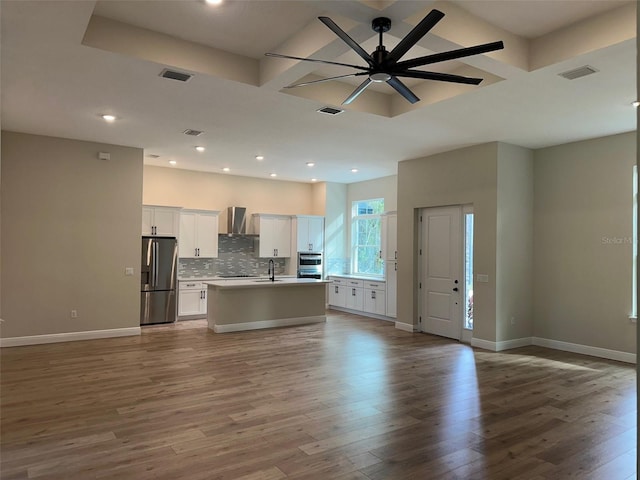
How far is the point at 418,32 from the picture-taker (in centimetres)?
273

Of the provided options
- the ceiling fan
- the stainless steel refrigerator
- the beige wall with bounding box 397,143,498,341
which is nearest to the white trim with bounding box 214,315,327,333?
the stainless steel refrigerator

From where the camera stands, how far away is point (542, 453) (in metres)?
3.23

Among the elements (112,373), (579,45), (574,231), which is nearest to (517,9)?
(579,45)

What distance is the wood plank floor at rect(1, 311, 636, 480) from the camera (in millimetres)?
3002

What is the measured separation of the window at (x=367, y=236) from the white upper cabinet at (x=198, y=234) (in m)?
3.45

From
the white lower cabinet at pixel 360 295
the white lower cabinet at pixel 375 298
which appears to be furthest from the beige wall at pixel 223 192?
the white lower cabinet at pixel 375 298

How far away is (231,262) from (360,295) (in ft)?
9.84

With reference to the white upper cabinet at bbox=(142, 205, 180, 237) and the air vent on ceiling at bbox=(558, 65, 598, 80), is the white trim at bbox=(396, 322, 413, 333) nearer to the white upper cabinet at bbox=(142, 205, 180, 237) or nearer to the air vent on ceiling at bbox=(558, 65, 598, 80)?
the white upper cabinet at bbox=(142, 205, 180, 237)

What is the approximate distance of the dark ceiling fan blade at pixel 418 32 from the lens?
256 cm

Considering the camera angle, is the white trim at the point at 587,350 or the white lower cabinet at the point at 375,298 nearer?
the white trim at the point at 587,350

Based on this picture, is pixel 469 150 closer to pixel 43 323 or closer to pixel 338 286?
pixel 338 286

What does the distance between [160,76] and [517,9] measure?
318 cm

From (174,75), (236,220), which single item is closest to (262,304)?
(236,220)

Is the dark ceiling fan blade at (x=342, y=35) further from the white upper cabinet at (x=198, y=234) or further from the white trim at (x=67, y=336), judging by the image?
the white upper cabinet at (x=198, y=234)
